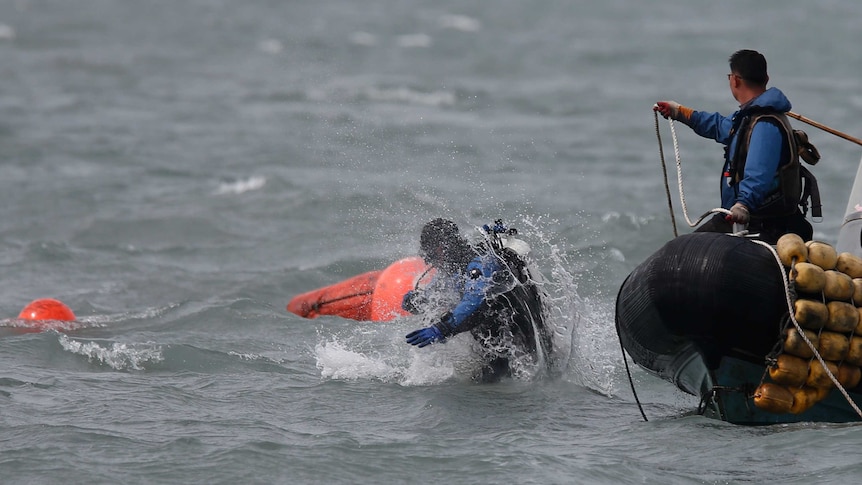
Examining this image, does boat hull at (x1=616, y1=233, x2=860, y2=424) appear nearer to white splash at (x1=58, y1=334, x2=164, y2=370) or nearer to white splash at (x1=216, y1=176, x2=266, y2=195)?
white splash at (x1=58, y1=334, x2=164, y2=370)

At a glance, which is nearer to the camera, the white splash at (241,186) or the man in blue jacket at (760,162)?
the man in blue jacket at (760,162)

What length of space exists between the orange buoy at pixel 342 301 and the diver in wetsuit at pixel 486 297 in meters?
1.94

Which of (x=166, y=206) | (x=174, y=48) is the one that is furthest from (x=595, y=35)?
(x=166, y=206)

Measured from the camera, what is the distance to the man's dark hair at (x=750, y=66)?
6766 mm

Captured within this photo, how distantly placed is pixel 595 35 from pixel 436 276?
2746cm

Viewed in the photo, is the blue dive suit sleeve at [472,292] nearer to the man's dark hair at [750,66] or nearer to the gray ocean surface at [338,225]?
the gray ocean surface at [338,225]

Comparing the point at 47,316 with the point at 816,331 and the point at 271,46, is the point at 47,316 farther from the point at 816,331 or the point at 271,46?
the point at 271,46

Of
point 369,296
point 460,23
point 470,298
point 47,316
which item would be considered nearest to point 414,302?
point 470,298

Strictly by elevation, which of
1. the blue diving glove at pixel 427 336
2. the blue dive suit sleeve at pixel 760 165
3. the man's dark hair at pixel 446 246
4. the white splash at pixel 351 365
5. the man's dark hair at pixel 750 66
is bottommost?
the white splash at pixel 351 365

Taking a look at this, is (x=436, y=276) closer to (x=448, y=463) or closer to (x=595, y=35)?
(x=448, y=463)

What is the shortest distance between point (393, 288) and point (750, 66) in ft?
12.9

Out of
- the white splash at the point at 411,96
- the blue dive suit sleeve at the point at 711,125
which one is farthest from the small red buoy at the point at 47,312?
the white splash at the point at 411,96

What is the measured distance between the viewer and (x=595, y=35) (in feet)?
114

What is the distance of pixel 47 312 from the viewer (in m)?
10.2
